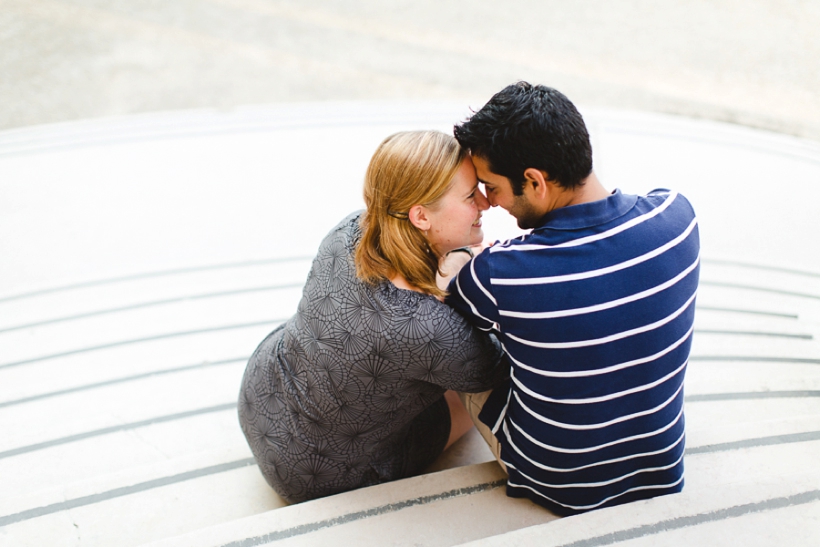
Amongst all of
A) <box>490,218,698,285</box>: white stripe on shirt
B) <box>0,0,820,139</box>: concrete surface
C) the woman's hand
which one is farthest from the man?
<box>0,0,820,139</box>: concrete surface

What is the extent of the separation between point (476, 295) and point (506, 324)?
0.26 ft

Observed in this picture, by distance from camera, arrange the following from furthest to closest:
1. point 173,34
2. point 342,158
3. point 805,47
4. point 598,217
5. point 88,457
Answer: point 173,34 < point 805,47 < point 342,158 < point 88,457 < point 598,217

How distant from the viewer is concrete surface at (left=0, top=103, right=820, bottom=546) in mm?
1359

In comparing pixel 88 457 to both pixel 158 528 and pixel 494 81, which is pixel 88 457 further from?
pixel 494 81

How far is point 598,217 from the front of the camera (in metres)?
1.15

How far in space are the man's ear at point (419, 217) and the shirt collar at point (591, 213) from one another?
0.94ft

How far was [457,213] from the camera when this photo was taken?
54.1 inches

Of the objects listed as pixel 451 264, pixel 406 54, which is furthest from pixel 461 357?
pixel 406 54

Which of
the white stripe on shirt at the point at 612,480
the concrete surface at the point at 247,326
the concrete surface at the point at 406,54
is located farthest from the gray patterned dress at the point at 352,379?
the concrete surface at the point at 406,54

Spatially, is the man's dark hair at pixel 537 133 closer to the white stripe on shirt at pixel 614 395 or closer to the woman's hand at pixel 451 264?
the woman's hand at pixel 451 264

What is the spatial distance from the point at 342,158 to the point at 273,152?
0.34 m

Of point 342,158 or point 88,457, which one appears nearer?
point 88,457

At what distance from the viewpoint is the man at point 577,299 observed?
3.66 ft

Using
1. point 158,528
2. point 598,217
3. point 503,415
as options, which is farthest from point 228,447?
point 598,217
